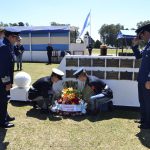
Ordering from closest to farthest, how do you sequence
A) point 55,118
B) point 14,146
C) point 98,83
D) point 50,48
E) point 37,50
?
point 14,146
point 55,118
point 98,83
point 50,48
point 37,50

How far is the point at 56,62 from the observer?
88.9 ft

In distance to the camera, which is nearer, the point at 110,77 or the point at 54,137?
the point at 54,137

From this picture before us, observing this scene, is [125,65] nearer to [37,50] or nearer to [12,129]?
[12,129]

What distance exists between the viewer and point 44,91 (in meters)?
8.41

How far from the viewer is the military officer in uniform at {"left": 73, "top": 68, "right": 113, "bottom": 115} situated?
8.10 metres

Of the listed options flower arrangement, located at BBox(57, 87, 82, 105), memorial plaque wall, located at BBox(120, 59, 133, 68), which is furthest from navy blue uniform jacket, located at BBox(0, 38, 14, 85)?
memorial plaque wall, located at BBox(120, 59, 133, 68)

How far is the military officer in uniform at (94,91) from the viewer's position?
8097mm

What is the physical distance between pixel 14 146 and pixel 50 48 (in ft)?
66.3

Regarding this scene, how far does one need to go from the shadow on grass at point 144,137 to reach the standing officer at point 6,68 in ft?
8.47

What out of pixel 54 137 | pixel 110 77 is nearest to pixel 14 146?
pixel 54 137

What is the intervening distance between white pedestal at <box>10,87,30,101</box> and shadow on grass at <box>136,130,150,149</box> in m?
3.62

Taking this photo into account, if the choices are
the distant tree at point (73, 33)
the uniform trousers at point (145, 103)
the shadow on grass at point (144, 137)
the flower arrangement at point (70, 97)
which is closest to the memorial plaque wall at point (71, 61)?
the flower arrangement at point (70, 97)

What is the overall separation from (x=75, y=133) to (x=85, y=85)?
81.7 inches

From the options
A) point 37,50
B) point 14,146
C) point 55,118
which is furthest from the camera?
point 37,50
